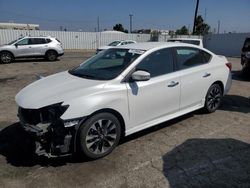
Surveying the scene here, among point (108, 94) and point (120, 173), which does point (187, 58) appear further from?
point (120, 173)

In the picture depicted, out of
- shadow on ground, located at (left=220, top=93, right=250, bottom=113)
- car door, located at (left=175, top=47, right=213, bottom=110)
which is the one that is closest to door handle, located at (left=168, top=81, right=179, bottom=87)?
car door, located at (left=175, top=47, right=213, bottom=110)

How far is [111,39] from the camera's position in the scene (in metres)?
34.2

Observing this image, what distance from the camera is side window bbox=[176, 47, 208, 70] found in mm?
4852

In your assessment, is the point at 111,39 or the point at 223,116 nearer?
the point at 223,116

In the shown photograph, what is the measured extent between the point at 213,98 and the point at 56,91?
138 inches

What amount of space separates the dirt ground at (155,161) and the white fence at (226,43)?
26401 millimetres

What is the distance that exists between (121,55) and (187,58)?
135cm

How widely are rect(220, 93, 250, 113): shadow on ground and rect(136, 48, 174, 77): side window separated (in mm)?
2319

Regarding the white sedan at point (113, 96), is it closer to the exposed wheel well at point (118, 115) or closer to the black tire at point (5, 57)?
the exposed wheel well at point (118, 115)

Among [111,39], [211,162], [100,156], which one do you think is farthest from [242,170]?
[111,39]

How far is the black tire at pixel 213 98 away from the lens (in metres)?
5.50

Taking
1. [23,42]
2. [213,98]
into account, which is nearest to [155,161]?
[213,98]

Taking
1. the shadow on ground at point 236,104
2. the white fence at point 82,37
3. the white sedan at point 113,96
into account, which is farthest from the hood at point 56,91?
the white fence at point 82,37

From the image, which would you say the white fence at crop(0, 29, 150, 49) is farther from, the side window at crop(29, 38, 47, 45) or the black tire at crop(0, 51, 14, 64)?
the black tire at crop(0, 51, 14, 64)
